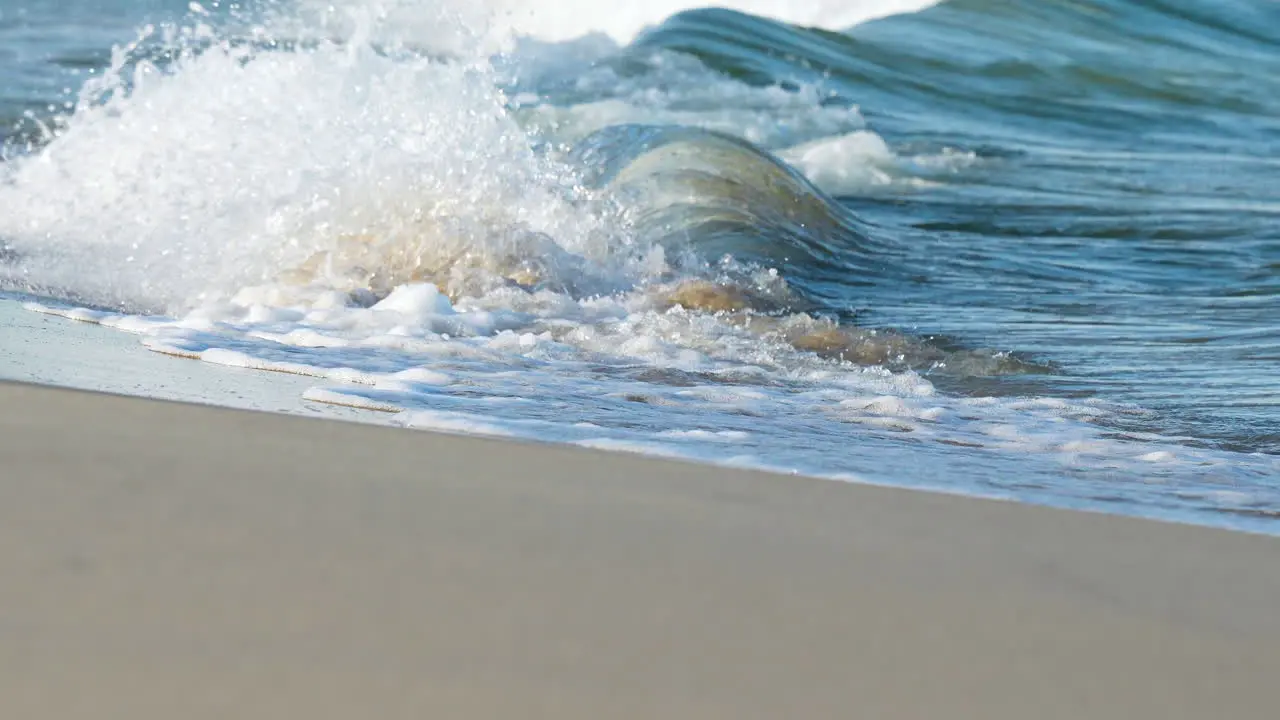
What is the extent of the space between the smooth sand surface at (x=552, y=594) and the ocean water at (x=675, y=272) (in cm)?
47

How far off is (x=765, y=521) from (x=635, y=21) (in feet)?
56.3

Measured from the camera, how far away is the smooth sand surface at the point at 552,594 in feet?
4.59

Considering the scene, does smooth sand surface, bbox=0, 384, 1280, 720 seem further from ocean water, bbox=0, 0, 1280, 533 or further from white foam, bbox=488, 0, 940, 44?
white foam, bbox=488, 0, 940, 44

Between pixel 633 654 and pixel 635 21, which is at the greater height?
pixel 635 21

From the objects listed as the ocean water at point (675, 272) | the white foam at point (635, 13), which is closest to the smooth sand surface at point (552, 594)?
the ocean water at point (675, 272)

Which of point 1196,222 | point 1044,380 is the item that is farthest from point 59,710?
point 1196,222

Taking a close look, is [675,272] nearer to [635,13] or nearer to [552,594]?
[552,594]

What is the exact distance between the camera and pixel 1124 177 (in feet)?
33.1

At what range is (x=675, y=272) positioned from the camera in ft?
18.6

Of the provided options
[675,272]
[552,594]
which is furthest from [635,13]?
[552,594]

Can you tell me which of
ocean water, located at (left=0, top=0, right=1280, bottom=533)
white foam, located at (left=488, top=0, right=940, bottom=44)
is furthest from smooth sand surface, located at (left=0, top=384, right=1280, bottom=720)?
white foam, located at (left=488, top=0, right=940, bottom=44)

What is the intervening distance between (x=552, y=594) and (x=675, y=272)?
4050 mm

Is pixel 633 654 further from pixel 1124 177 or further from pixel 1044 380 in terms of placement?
pixel 1124 177

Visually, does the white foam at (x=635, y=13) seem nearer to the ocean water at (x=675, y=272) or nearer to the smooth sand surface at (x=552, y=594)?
the ocean water at (x=675, y=272)
